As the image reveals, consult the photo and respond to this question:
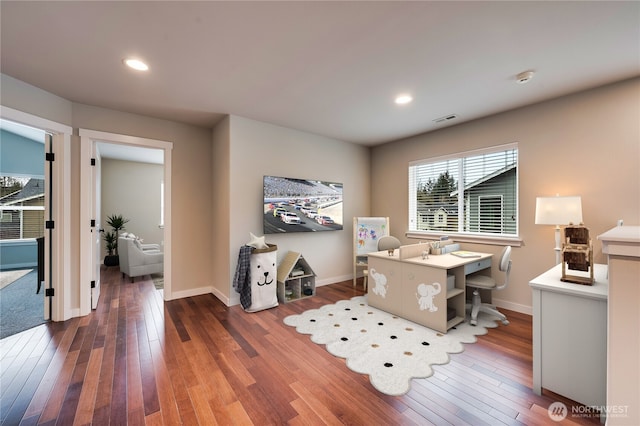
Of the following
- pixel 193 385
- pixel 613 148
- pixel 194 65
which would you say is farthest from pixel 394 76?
pixel 193 385

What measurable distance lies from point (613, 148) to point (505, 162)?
956 mm

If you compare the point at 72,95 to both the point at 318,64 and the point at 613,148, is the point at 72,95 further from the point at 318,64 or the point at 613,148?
the point at 613,148

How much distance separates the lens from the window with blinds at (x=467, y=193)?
3.40 metres

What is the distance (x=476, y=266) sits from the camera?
3105 mm

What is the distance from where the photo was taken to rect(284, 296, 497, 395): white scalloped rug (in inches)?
79.0

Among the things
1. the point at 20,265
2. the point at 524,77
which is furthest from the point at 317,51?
the point at 20,265

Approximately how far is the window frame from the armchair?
4.71 meters

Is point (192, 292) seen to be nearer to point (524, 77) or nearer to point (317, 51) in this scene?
point (317, 51)

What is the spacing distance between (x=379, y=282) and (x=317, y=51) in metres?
2.60

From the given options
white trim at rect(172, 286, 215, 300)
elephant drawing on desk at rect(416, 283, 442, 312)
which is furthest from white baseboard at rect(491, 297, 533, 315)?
white trim at rect(172, 286, 215, 300)

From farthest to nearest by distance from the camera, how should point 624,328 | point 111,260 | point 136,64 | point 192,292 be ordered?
point 111,260
point 192,292
point 136,64
point 624,328

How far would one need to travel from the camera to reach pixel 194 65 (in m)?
2.27

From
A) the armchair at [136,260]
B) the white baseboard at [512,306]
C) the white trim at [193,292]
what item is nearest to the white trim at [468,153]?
the white baseboard at [512,306]

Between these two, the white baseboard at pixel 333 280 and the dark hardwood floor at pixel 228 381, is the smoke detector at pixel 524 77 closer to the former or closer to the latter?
the dark hardwood floor at pixel 228 381
